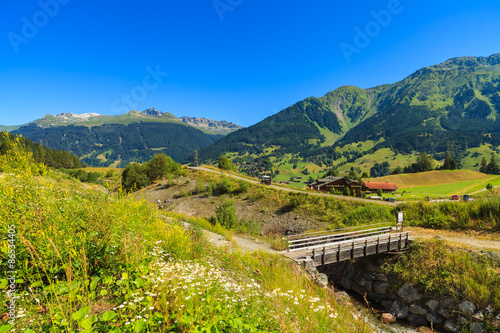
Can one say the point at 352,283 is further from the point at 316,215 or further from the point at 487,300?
the point at 316,215

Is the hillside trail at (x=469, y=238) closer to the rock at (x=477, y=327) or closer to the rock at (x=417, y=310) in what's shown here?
the rock at (x=477, y=327)

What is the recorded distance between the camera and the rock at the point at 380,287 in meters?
13.9

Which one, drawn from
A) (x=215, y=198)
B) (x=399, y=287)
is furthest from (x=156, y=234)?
(x=215, y=198)

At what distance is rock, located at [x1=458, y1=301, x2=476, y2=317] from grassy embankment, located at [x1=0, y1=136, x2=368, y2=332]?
9.44 meters

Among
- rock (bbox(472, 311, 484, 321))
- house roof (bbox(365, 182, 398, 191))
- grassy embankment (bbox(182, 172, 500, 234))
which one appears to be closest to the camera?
rock (bbox(472, 311, 484, 321))

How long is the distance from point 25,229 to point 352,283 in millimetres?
18409

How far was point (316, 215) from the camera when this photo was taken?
28688mm

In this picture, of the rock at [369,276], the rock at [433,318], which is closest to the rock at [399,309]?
the rock at [433,318]

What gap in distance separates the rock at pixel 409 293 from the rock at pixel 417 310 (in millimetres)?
347

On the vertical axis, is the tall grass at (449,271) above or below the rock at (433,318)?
above

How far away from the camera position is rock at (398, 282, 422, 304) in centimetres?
1225

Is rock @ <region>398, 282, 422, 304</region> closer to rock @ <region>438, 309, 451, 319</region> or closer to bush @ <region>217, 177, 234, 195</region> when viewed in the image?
rock @ <region>438, 309, 451, 319</region>

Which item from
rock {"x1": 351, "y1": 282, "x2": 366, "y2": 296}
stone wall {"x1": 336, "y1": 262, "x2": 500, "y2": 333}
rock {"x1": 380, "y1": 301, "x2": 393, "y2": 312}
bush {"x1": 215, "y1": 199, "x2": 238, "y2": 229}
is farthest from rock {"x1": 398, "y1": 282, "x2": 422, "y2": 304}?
bush {"x1": 215, "y1": 199, "x2": 238, "y2": 229}

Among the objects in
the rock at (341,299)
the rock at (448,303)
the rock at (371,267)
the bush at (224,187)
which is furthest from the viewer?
the bush at (224,187)
